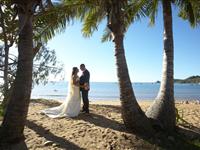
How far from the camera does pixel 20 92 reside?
9.12 metres

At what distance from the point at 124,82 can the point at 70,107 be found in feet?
9.75

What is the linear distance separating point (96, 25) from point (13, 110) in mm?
6395

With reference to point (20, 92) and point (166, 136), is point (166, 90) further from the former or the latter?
point (20, 92)

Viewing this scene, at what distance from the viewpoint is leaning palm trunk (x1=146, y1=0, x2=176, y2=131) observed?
11.3 m

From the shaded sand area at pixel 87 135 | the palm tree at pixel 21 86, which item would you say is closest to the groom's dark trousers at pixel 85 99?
the shaded sand area at pixel 87 135

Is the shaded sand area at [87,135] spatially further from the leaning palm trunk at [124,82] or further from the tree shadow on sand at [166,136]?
the leaning palm trunk at [124,82]

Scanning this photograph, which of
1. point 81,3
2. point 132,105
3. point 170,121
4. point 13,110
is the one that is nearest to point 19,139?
point 13,110

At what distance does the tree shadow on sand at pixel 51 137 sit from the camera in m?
9.30

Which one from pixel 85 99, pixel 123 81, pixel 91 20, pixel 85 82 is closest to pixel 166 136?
pixel 123 81

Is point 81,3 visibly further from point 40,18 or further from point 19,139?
point 19,139

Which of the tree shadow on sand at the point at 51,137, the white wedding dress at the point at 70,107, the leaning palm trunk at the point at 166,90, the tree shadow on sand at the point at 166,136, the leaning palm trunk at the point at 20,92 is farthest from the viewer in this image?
the white wedding dress at the point at 70,107

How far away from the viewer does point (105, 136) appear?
991 cm

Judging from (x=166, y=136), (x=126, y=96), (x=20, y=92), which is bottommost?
(x=166, y=136)

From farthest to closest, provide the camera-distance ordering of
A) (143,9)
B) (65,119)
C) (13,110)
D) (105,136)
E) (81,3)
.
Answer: (143,9)
(81,3)
(65,119)
(105,136)
(13,110)
